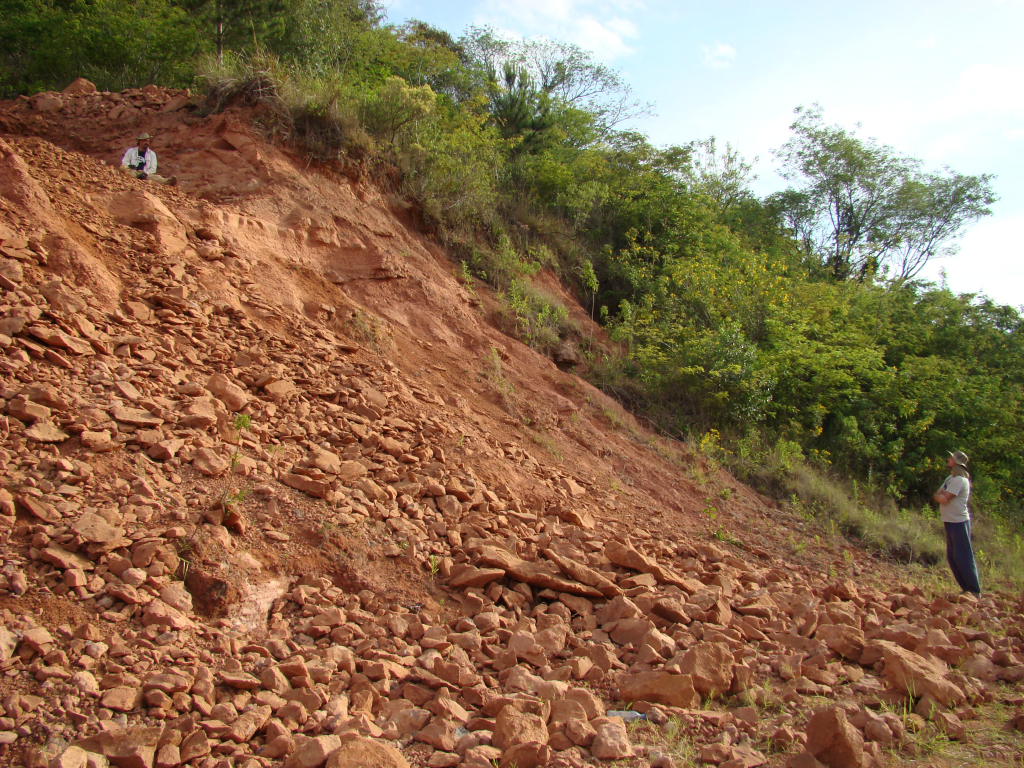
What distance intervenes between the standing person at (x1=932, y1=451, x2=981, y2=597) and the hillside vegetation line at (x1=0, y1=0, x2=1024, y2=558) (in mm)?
1977

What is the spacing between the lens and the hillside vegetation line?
8.42 metres

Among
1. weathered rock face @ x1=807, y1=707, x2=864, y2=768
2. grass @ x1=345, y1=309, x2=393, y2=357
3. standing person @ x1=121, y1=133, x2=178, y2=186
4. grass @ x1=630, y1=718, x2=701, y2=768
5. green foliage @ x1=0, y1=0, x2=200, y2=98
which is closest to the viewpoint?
weathered rock face @ x1=807, y1=707, x2=864, y2=768

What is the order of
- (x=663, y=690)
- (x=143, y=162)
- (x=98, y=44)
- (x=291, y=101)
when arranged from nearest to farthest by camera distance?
(x=663, y=690) < (x=143, y=162) < (x=291, y=101) < (x=98, y=44)

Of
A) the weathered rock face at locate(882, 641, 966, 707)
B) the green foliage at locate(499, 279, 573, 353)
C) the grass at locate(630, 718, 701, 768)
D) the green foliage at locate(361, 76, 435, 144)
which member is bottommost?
the grass at locate(630, 718, 701, 768)

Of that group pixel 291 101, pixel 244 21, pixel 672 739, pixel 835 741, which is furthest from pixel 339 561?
pixel 244 21

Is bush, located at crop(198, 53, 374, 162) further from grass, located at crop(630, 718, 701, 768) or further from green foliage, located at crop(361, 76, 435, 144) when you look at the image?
grass, located at crop(630, 718, 701, 768)

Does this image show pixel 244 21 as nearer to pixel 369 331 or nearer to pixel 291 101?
pixel 291 101

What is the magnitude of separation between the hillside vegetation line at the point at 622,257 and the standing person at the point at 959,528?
1977 millimetres

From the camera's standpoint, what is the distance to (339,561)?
3.67 meters

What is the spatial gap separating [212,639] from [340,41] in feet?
36.6

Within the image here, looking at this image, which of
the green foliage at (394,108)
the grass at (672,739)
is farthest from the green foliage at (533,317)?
the grass at (672,739)

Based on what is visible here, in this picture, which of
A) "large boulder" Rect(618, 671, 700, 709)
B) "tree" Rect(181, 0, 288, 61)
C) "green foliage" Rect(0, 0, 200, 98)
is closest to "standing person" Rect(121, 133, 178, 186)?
"tree" Rect(181, 0, 288, 61)

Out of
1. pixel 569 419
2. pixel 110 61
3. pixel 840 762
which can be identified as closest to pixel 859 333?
pixel 569 419

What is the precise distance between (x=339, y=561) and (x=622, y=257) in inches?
359
